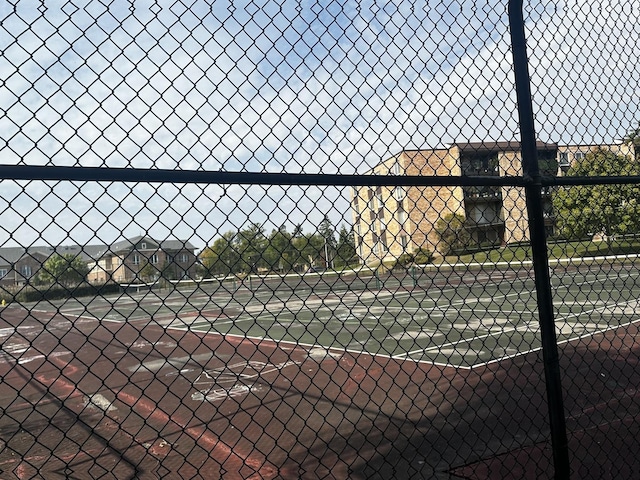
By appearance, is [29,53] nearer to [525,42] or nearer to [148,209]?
[148,209]

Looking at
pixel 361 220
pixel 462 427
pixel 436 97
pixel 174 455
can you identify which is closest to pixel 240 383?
pixel 174 455

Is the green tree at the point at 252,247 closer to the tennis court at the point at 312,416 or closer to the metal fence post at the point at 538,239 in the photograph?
the tennis court at the point at 312,416

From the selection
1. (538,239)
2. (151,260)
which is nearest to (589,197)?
(538,239)

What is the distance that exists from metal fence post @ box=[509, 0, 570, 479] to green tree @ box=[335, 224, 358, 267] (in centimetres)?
95

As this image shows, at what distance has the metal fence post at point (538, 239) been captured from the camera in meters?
2.58

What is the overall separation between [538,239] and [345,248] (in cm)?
103

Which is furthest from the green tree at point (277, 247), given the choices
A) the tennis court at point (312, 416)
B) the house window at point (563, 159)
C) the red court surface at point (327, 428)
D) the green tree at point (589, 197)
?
the house window at point (563, 159)

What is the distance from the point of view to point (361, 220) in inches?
117

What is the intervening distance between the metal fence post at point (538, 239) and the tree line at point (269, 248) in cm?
97

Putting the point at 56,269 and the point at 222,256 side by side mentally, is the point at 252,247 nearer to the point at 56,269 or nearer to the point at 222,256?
the point at 222,256

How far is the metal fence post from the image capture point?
2.58 m

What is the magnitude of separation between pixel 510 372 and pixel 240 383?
4.29 m

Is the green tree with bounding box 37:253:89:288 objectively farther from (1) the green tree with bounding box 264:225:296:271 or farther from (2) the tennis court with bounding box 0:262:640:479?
(1) the green tree with bounding box 264:225:296:271

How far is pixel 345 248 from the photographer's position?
289 centimetres
